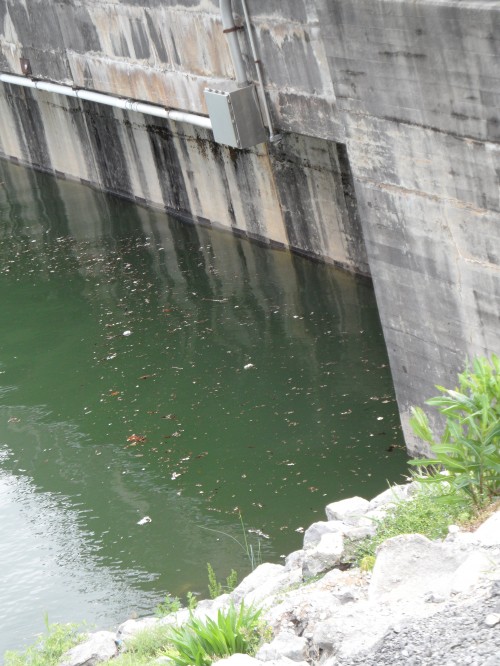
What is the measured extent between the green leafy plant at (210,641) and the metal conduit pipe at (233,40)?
274 inches

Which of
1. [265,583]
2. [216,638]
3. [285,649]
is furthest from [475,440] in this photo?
[265,583]

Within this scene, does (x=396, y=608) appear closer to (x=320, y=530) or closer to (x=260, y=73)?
(x=320, y=530)

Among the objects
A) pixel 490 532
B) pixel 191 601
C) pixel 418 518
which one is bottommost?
pixel 191 601

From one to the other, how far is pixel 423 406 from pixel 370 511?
174 centimetres

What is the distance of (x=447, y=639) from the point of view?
4.12 m

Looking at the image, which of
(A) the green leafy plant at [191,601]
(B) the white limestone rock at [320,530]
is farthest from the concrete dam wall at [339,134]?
(A) the green leafy plant at [191,601]

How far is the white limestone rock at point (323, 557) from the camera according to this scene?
602cm

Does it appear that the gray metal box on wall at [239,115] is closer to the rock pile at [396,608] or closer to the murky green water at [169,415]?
the murky green water at [169,415]

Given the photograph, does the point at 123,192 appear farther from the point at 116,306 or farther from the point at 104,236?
the point at 116,306

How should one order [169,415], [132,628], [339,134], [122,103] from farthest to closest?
[122,103], [169,415], [339,134], [132,628]

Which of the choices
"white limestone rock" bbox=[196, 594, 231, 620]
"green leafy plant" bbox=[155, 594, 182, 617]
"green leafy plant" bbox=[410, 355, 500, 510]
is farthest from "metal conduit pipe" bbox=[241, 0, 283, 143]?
"green leafy plant" bbox=[410, 355, 500, 510]

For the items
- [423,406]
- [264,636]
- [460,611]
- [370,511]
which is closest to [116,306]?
[423,406]

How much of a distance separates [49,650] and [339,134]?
535 centimetres

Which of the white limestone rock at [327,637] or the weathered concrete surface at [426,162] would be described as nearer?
the white limestone rock at [327,637]
